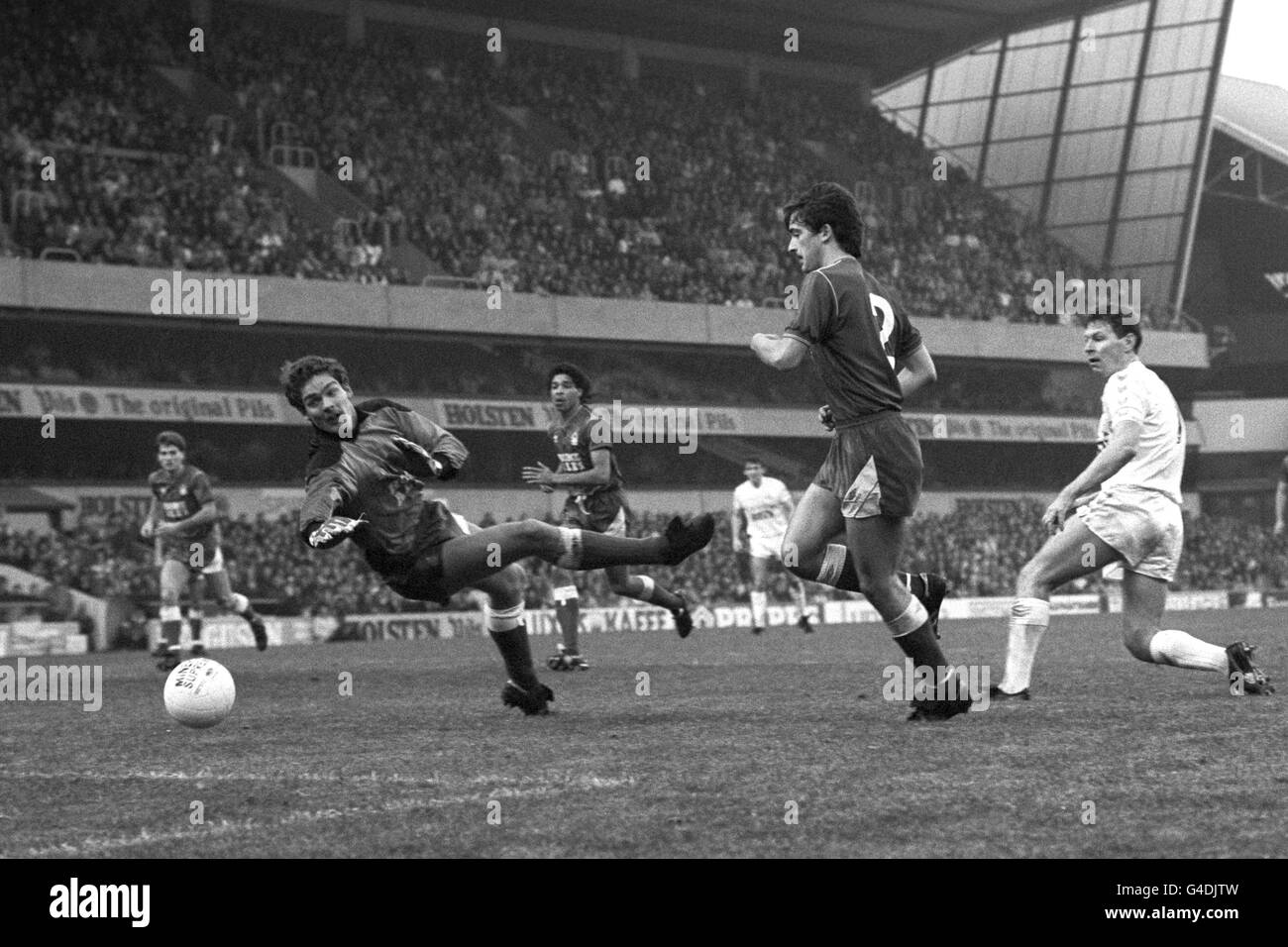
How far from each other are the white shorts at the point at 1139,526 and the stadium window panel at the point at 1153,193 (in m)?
49.5

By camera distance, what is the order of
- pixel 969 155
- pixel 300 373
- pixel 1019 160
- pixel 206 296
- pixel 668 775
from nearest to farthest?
pixel 668 775
pixel 300 373
pixel 206 296
pixel 1019 160
pixel 969 155

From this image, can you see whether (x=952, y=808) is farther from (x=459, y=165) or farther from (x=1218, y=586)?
(x=1218, y=586)

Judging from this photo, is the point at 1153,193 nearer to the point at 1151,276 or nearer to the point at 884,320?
the point at 1151,276

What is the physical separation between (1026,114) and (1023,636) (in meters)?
52.0

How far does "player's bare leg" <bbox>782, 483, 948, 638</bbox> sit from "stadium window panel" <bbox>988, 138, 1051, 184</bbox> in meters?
52.8

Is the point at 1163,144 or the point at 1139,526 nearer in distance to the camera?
the point at 1139,526

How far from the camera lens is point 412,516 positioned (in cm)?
939

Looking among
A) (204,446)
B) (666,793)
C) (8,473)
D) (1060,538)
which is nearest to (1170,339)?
(204,446)

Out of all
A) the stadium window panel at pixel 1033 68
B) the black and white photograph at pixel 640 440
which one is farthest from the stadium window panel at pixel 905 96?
the stadium window panel at pixel 1033 68

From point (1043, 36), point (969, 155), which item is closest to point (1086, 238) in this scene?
point (969, 155)

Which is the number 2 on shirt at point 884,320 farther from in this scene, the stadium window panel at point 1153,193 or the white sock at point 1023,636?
the stadium window panel at point 1153,193

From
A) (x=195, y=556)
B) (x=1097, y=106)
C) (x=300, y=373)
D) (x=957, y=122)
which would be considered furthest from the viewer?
(x=957, y=122)

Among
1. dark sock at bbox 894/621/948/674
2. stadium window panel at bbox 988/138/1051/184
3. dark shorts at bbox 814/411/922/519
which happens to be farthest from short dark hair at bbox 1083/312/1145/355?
stadium window panel at bbox 988/138/1051/184

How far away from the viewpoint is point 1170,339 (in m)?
54.1
